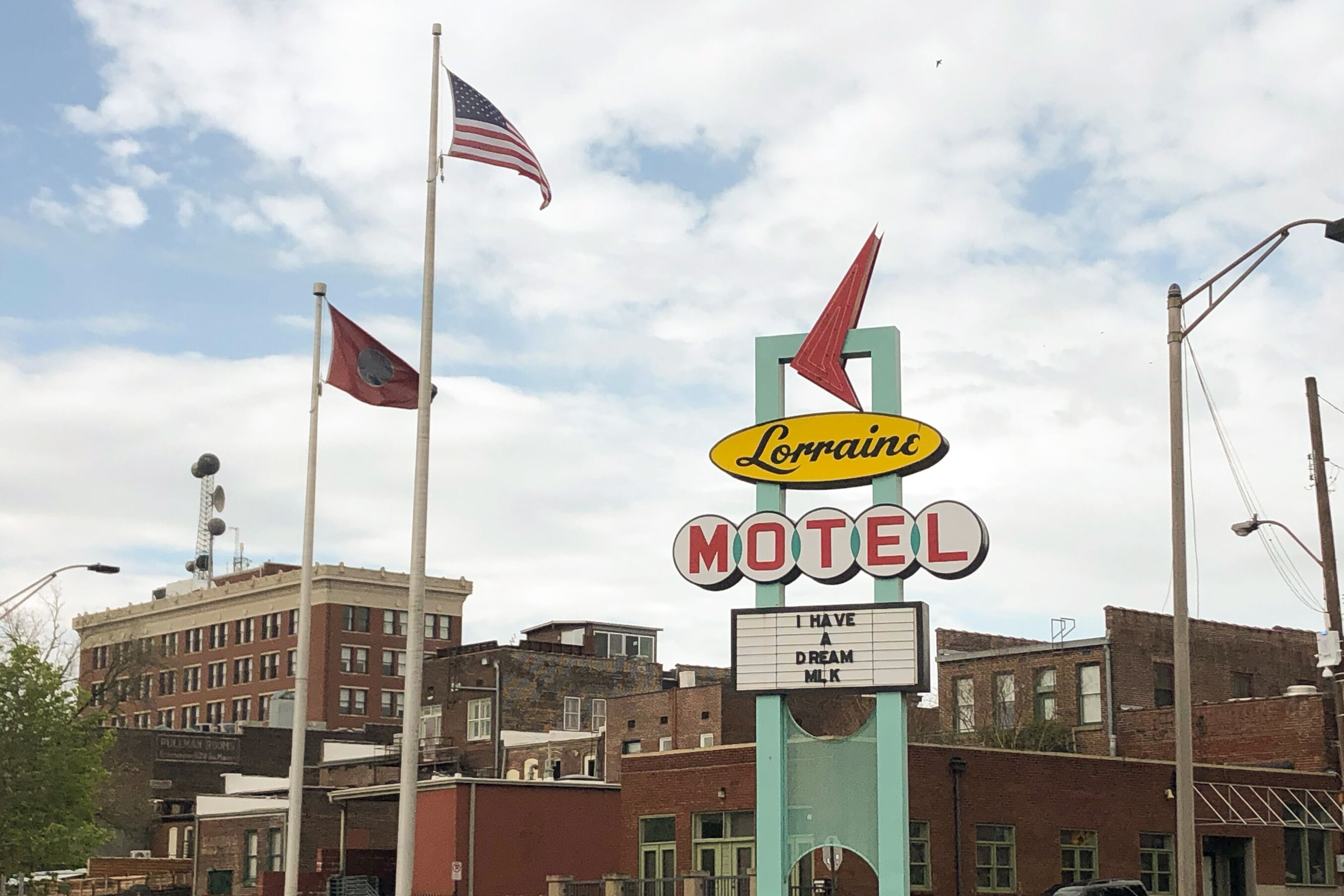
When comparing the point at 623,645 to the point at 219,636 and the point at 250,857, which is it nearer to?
the point at 250,857

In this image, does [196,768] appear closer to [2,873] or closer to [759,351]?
[2,873]

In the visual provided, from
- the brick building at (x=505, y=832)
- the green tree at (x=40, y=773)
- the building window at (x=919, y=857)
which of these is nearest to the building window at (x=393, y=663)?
the brick building at (x=505, y=832)

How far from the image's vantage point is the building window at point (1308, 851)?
5109cm

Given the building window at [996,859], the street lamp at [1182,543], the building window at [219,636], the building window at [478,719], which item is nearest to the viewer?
the street lamp at [1182,543]

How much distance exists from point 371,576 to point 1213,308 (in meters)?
106

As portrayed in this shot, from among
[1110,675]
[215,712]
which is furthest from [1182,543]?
[215,712]

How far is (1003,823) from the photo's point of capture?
4475 centimetres

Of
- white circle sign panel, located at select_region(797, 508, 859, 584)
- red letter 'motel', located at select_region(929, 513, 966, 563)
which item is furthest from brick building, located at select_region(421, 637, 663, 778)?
red letter 'motel', located at select_region(929, 513, 966, 563)

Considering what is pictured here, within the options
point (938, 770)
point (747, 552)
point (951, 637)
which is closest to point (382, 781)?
point (951, 637)

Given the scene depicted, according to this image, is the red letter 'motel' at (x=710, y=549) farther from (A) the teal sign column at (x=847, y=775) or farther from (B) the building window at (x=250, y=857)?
(B) the building window at (x=250, y=857)

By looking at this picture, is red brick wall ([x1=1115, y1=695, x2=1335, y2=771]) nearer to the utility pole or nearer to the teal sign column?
the utility pole

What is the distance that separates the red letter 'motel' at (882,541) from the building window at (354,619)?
329ft

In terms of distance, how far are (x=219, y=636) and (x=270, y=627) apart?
7858mm

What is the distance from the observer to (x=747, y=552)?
32.0 metres
